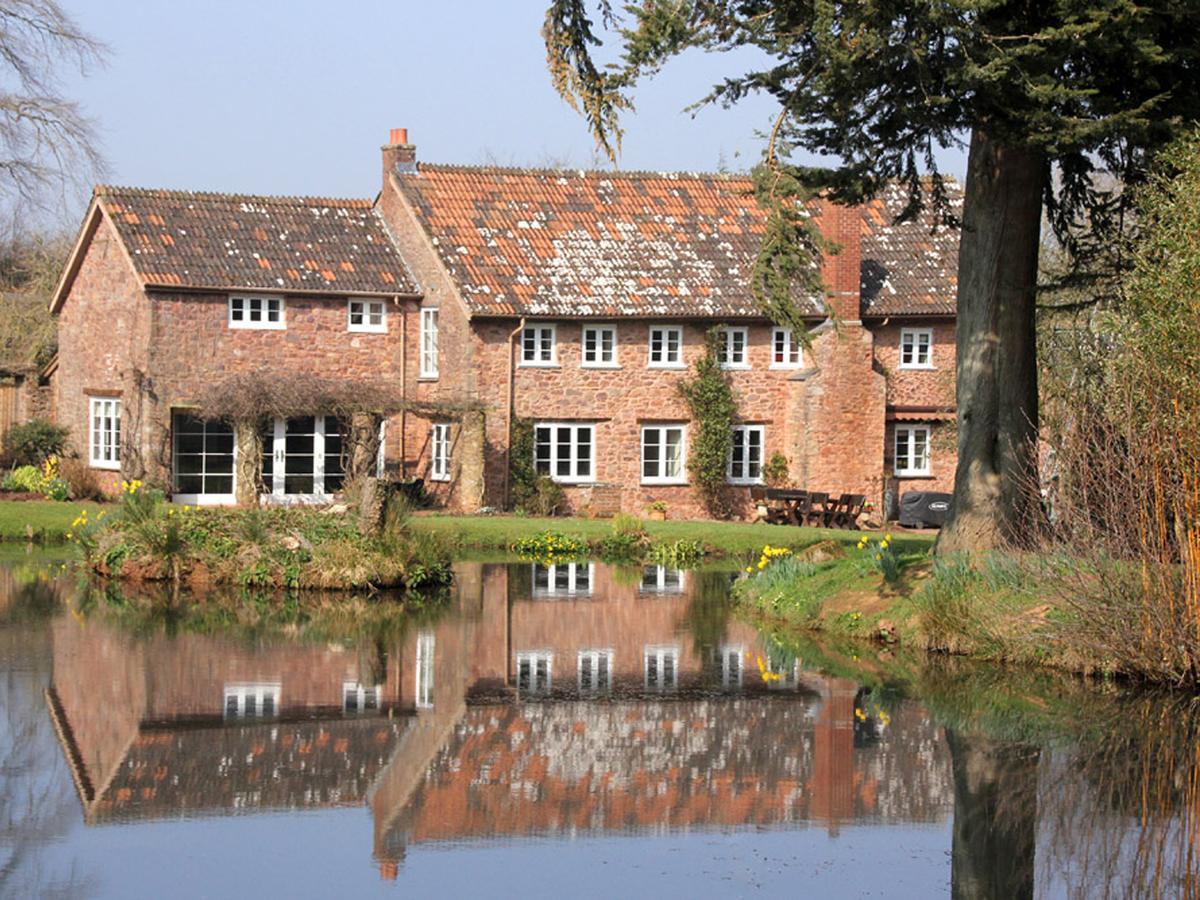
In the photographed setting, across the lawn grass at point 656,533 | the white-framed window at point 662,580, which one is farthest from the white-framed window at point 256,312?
the white-framed window at point 662,580

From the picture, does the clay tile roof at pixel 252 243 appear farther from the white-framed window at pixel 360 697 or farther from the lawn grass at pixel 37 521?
the white-framed window at pixel 360 697

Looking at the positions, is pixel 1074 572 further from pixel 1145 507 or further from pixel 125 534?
pixel 125 534

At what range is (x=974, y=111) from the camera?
18.2 m

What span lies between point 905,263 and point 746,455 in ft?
Answer: 20.9

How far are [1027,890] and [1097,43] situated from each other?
1020cm

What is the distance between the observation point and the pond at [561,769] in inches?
408

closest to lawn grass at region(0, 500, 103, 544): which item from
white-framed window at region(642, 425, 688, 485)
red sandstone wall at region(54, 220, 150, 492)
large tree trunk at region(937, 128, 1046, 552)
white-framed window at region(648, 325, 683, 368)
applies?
red sandstone wall at region(54, 220, 150, 492)

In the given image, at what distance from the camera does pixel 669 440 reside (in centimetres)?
4088

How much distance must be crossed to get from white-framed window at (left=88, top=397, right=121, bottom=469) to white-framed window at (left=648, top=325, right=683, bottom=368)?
1222 centimetres

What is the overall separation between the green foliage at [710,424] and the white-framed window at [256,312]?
9.38 meters

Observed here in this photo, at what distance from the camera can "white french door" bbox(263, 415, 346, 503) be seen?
39250 mm

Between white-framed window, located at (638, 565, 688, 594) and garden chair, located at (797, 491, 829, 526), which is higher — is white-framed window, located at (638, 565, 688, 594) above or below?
below

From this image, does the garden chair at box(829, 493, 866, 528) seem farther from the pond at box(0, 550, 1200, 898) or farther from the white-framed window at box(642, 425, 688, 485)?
the pond at box(0, 550, 1200, 898)

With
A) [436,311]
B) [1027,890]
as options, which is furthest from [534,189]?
[1027,890]
